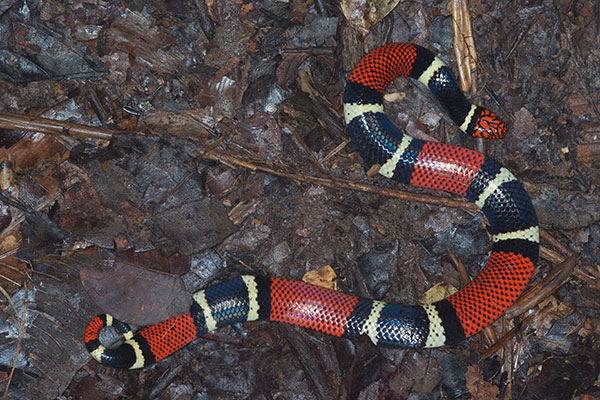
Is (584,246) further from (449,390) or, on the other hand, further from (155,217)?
(155,217)

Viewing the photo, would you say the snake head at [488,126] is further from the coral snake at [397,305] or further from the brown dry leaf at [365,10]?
the brown dry leaf at [365,10]

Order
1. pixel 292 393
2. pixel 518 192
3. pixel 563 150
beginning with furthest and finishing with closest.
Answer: pixel 563 150, pixel 518 192, pixel 292 393

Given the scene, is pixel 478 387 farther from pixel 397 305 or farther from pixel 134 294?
pixel 134 294

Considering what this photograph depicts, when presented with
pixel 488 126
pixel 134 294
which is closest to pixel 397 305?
pixel 488 126

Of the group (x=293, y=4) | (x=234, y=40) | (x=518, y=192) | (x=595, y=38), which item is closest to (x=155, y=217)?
(x=234, y=40)

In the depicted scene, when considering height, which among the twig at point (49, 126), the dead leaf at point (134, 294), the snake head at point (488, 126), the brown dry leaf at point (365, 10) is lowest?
the dead leaf at point (134, 294)

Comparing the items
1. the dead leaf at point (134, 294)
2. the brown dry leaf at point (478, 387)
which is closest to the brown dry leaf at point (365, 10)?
the dead leaf at point (134, 294)
